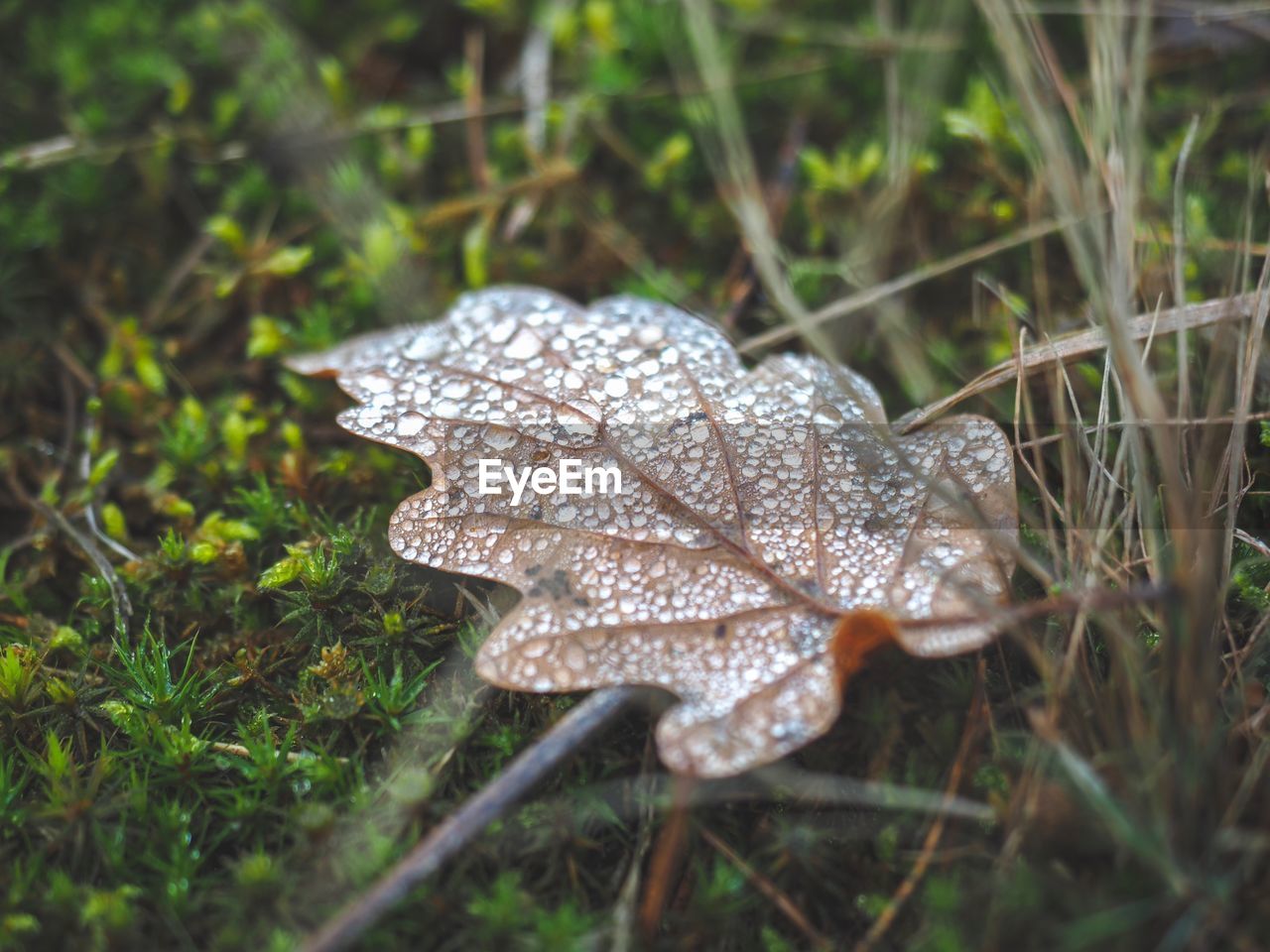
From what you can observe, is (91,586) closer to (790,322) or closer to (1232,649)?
(790,322)

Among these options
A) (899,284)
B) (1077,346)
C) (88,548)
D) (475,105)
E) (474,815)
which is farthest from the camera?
(475,105)

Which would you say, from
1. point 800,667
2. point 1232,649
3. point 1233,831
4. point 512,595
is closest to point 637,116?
point 512,595

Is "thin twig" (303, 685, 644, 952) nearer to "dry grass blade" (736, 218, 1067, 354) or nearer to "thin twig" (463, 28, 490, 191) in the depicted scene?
"dry grass blade" (736, 218, 1067, 354)

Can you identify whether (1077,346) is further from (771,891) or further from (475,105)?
(475,105)

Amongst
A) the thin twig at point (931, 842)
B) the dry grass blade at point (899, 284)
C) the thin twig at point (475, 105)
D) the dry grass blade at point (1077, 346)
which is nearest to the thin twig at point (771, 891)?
the thin twig at point (931, 842)

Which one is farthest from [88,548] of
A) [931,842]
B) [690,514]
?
[931,842]

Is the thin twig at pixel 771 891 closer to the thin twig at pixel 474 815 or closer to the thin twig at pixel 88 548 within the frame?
the thin twig at pixel 474 815
